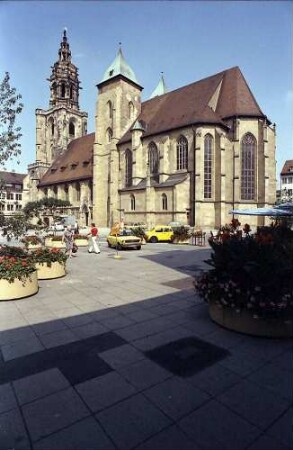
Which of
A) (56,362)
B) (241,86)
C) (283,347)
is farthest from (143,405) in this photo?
(241,86)

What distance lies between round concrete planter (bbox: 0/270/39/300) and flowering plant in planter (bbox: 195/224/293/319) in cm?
476

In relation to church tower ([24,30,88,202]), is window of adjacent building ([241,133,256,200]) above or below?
below

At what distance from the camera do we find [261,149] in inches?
1553

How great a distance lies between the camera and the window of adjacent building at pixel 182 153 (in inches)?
1628

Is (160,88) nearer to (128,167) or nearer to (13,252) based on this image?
(128,167)

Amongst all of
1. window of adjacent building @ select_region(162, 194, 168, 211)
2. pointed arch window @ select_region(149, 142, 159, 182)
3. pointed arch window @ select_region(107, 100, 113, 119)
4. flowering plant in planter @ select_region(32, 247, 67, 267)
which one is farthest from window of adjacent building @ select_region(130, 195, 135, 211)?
flowering plant in planter @ select_region(32, 247, 67, 267)

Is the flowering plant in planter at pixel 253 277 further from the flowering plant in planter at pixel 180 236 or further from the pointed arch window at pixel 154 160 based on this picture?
the pointed arch window at pixel 154 160

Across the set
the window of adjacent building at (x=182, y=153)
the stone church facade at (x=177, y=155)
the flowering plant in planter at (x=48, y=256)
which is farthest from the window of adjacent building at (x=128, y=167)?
the flowering plant in planter at (x=48, y=256)

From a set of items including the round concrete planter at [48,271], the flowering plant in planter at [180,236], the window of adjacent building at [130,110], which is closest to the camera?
the round concrete planter at [48,271]

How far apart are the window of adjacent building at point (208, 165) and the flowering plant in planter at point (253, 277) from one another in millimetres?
34365

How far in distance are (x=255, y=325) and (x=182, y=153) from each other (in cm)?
3875

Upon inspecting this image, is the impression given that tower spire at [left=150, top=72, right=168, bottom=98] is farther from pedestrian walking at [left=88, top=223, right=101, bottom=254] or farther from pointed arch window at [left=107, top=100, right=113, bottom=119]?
pedestrian walking at [left=88, top=223, right=101, bottom=254]

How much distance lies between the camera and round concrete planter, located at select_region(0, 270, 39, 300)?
760cm

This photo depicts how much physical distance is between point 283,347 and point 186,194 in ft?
115
